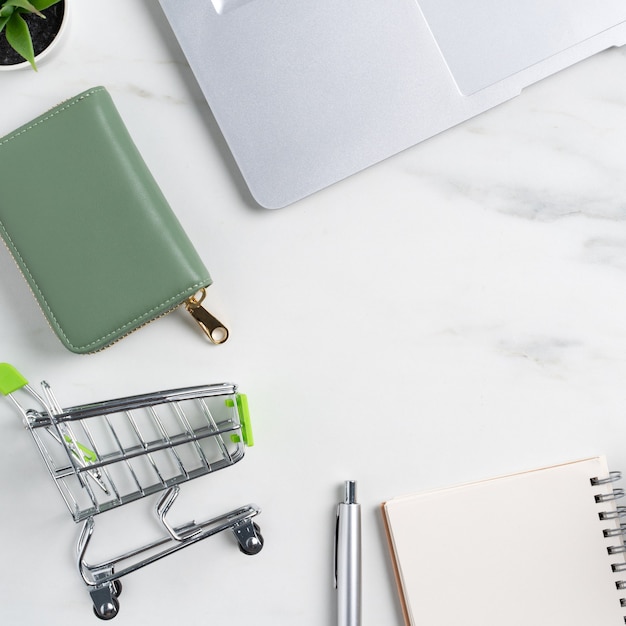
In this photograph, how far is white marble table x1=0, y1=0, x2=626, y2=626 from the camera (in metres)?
0.86

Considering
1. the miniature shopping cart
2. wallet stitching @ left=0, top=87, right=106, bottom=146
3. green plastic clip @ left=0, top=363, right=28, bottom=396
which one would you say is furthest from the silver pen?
wallet stitching @ left=0, top=87, right=106, bottom=146

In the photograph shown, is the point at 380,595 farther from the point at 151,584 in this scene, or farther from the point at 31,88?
the point at 31,88

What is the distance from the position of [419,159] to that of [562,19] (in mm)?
215

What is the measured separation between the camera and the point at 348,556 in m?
0.87

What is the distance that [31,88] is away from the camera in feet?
2.76

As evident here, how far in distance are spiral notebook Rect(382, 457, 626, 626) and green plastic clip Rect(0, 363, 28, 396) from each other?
0.44 m

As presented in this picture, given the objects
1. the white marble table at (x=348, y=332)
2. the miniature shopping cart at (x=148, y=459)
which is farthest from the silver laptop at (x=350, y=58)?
the miniature shopping cart at (x=148, y=459)

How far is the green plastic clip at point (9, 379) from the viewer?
78cm

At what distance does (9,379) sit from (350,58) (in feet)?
1.68

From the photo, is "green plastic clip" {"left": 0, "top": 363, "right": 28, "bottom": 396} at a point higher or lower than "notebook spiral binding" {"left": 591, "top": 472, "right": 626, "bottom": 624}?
higher

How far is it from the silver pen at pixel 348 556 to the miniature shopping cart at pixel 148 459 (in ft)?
0.33

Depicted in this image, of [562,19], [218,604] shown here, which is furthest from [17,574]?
[562,19]

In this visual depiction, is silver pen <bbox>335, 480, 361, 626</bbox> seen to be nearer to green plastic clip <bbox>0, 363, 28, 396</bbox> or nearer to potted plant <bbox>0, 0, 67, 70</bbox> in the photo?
green plastic clip <bbox>0, 363, 28, 396</bbox>

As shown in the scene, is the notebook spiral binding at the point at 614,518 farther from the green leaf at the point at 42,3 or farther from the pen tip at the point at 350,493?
the green leaf at the point at 42,3
